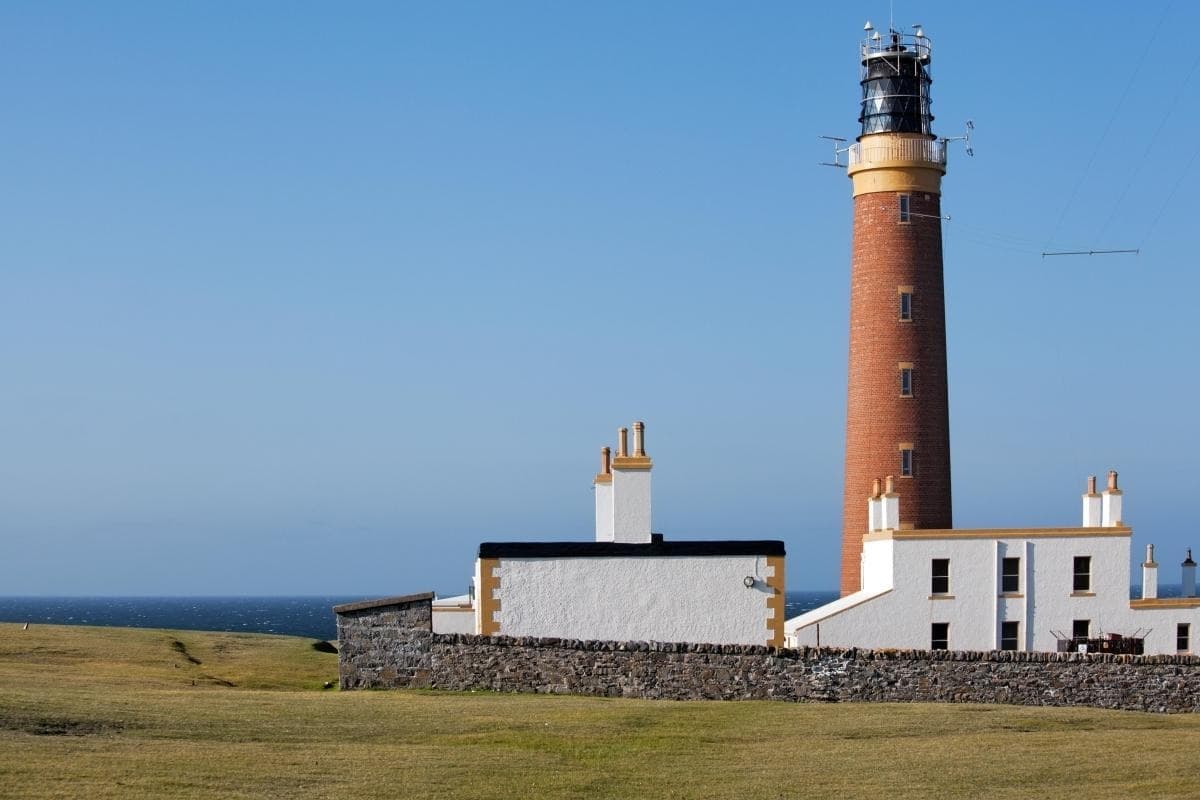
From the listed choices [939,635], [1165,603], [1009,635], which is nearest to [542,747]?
[939,635]

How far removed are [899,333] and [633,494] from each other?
2144cm

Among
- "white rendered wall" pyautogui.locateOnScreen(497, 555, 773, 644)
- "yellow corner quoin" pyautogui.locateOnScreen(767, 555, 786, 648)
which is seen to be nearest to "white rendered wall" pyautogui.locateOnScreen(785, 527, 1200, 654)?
"yellow corner quoin" pyautogui.locateOnScreen(767, 555, 786, 648)

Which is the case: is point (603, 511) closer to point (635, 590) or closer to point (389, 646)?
point (635, 590)

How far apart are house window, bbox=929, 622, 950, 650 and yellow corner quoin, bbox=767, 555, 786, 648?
10047 mm

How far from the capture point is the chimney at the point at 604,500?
34.4 meters

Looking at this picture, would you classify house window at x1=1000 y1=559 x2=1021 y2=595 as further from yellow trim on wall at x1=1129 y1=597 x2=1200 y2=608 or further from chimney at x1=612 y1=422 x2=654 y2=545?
chimney at x1=612 y1=422 x2=654 y2=545

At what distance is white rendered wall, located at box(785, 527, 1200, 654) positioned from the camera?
41.7 meters

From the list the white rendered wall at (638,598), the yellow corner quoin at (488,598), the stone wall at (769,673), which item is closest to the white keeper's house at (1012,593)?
the white rendered wall at (638,598)

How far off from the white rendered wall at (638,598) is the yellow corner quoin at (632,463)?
69.2 inches

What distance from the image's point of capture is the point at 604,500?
114ft

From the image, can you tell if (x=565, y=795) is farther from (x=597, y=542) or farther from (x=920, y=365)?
(x=920, y=365)

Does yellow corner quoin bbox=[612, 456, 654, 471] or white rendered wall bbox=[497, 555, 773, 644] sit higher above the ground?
yellow corner quoin bbox=[612, 456, 654, 471]

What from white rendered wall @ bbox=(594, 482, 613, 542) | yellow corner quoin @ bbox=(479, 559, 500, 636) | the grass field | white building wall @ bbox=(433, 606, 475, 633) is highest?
white rendered wall @ bbox=(594, 482, 613, 542)

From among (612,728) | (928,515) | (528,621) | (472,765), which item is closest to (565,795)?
(472,765)
